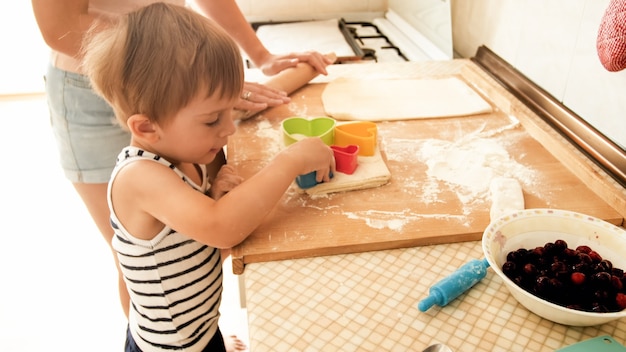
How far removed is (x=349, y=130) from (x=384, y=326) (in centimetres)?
55

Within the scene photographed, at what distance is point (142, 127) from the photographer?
79cm

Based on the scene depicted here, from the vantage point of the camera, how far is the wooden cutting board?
85 centimetres

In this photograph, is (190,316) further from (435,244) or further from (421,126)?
(421,126)

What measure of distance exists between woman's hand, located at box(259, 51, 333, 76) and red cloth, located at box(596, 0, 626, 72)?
80cm

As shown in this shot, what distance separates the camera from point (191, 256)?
90 cm

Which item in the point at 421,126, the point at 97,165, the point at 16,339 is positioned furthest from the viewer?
the point at 16,339

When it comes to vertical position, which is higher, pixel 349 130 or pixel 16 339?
pixel 349 130

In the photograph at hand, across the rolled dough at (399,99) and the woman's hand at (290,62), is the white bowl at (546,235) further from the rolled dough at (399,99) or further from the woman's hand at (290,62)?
the woman's hand at (290,62)

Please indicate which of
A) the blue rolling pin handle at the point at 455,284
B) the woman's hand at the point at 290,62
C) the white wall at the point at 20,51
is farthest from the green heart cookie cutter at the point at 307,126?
the white wall at the point at 20,51

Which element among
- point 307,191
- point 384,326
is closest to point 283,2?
point 307,191

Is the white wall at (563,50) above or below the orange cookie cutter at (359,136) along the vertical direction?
above

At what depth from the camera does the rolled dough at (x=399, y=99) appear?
4.26ft

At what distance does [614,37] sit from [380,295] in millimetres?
559

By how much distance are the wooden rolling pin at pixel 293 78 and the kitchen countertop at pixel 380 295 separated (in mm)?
532
